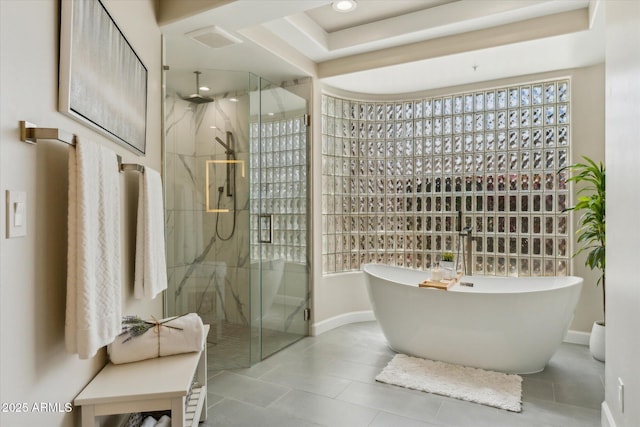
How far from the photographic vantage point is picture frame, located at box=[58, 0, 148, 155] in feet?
4.29

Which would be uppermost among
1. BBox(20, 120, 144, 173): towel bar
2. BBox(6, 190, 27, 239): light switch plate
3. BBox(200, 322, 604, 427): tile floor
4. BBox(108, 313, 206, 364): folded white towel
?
BBox(20, 120, 144, 173): towel bar

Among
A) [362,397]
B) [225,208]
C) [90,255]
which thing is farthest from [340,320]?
[90,255]

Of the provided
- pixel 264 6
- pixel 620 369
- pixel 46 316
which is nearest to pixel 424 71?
pixel 264 6

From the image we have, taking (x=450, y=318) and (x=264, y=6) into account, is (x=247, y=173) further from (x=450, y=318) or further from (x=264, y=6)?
(x=450, y=318)

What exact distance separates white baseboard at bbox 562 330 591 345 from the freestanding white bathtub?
678mm

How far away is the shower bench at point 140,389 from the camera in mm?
1428

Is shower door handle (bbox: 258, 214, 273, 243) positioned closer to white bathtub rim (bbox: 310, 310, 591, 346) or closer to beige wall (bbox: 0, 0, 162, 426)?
white bathtub rim (bbox: 310, 310, 591, 346)

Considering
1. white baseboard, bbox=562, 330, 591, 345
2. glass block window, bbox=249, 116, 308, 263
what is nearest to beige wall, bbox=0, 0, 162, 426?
glass block window, bbox=249, 116, 308, 263

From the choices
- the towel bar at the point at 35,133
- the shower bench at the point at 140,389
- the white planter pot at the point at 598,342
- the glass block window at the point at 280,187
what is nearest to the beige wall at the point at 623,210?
the white planter pot at the point at 598,342

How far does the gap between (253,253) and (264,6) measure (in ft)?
5.82

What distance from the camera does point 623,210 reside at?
1.68 metres

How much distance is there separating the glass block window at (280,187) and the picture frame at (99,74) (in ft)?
3.81

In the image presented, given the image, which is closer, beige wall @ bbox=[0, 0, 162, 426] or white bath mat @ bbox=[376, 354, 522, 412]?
beige wall @ bbox=[0, 0, 162, 426]

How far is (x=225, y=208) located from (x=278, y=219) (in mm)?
531
